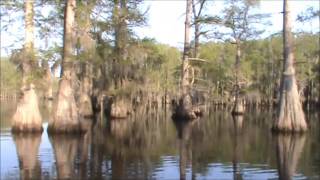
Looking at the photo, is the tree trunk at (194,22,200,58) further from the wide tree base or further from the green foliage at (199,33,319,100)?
the wide tree base

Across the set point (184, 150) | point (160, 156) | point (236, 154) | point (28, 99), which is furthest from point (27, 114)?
point (236, 154)

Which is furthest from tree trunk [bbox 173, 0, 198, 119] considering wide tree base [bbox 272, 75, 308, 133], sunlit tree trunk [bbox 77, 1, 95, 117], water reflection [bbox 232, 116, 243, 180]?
wide tree base [bbox 272, 75, 308, 133]

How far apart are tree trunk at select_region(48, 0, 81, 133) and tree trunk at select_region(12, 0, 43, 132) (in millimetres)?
719

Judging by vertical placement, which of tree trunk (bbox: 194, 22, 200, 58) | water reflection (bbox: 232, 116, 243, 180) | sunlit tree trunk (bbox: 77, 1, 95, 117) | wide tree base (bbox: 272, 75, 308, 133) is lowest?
water reflection (bbox: 232, 116, 243, 180)

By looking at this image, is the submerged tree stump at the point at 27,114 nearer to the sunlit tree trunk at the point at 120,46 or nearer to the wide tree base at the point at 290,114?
the wide tree base at the point at 290,114

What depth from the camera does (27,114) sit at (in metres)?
20.6

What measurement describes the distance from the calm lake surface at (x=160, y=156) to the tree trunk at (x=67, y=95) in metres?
0.73

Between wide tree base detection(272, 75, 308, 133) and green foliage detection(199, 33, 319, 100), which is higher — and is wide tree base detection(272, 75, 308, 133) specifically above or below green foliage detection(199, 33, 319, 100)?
below

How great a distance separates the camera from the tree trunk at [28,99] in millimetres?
20609

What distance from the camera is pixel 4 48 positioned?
2077 centimetres

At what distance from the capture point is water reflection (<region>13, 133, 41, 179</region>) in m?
11.3

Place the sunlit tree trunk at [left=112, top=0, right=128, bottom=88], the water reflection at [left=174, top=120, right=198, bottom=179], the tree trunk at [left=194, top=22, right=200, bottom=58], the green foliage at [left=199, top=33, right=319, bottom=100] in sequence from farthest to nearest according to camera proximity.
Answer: the green foliage at [left=199, top=33, right=319, bottom=100] → the tree trunk at [left=194, top=22, right=200, bottom=58] → the sunlit tree trunk at [left=112, top=0, right=128, bottom=88] → the water reflection at [left=174, top=120, right=198, bottom=179]

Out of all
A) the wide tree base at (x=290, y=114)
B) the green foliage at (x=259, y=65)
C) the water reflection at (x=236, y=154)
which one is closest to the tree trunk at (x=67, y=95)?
the water reflection at (x=236, y=154)

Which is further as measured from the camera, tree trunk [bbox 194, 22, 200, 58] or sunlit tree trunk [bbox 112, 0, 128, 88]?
tree trunk [bbox 194, 22, 200, 58]
